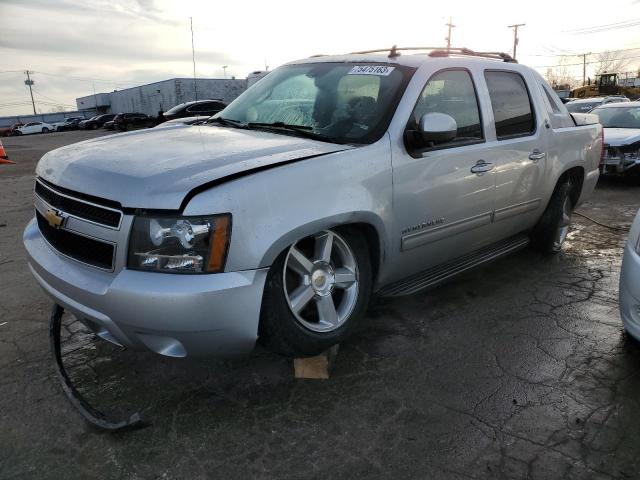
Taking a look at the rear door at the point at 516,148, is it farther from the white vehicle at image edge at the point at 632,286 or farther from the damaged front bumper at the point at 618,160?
the damaged front bumper at the point at 618,160

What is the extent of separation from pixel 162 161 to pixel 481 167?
2.21m

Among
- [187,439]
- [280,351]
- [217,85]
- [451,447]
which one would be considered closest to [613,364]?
[451,447]

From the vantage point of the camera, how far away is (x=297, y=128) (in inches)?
130

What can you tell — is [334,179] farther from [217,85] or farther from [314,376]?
[217,85]

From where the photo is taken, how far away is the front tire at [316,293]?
2.59 metres

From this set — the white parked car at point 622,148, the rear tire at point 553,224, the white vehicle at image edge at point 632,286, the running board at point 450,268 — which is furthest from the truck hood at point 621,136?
the white vehicle at image edge at point 632,286

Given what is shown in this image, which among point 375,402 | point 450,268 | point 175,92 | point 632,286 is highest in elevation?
point 175,92

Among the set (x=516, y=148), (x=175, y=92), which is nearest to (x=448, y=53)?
(x=516, y=148)

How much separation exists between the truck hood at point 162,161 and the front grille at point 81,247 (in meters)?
0.24

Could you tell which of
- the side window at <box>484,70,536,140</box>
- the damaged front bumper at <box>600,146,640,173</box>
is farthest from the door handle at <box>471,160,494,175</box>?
the damaged front bumper at <box>600,146,640,173</box>

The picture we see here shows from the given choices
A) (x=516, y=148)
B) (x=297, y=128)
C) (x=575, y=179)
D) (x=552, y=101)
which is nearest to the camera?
(x=297, y=128)

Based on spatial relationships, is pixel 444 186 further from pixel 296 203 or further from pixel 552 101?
pixel 552 101

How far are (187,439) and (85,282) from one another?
888 millimetres

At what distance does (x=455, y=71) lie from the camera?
3.66 meters
